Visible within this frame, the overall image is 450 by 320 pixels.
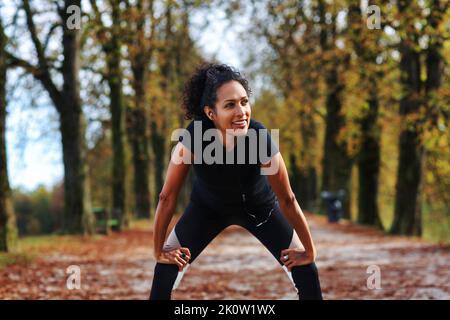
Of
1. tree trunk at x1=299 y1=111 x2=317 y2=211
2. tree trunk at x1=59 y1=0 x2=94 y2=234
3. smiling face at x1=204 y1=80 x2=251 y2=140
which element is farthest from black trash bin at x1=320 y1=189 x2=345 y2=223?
smiling face at x1=204 y1=80 x2=251 y2=140

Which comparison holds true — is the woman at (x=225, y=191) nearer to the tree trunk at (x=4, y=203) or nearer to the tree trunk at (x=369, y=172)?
the tree trunk at (x=4, y=203)

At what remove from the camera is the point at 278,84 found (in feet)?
104

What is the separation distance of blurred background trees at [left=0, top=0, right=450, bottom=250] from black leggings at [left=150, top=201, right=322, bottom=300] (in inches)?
323

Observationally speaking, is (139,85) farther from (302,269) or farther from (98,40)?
(302,269)

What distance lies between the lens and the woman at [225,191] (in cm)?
398

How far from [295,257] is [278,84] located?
1105 inches

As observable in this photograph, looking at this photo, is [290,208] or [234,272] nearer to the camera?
[290,208]

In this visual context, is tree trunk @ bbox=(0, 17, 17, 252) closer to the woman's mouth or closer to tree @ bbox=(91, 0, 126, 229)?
tree @ bbox=(91, 0, 126, 229)

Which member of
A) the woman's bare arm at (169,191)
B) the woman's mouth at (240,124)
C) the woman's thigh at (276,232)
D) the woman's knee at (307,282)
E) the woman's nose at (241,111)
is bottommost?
the woman's knee at (307,282)

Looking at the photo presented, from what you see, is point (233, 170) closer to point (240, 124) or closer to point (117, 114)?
point (240, 124)

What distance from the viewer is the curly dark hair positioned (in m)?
4.02

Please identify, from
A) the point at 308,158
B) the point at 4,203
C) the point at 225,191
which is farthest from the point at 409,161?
the point at 308,158

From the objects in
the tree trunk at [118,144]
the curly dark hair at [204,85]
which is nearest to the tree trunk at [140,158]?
the tree trunk at [118,144]

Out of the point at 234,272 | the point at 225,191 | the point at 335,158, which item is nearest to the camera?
the point at 225,191
